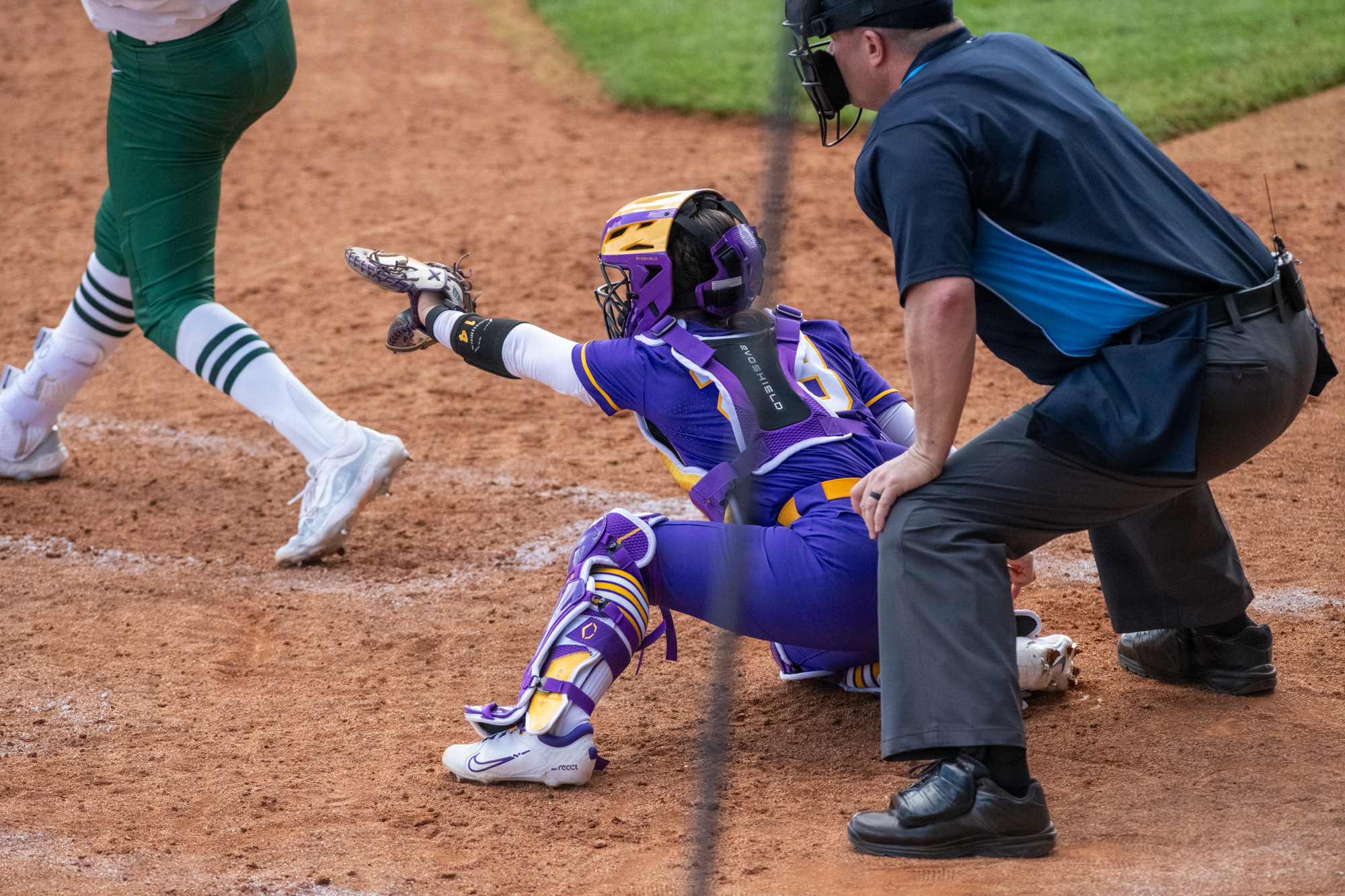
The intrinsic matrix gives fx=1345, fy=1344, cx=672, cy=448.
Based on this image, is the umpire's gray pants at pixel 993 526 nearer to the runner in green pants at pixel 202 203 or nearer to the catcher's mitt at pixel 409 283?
the catcher's mitt at pixel 409 283

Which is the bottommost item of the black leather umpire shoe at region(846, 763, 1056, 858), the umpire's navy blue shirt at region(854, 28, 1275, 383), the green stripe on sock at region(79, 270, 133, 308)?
the green stripe on sock at region(79, 270, 133, 308)

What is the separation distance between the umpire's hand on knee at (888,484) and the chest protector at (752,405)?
1.12 ft

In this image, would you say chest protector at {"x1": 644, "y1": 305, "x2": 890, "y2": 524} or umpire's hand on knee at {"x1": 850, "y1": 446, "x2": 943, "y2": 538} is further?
chest protector at {"x1": 644, "y1": 305, "x2": 890, "y2": 524}

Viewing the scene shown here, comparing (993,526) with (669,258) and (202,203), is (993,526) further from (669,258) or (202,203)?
(202,203)

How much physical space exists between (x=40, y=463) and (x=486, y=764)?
9.21ft

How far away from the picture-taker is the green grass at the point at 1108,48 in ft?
27.2

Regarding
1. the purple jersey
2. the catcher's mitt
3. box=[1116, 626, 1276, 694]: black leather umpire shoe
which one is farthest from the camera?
the catcher's mitt

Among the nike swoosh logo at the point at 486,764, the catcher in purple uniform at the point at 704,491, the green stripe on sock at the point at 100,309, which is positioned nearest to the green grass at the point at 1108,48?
the green stripe on sock at the point at 100,309

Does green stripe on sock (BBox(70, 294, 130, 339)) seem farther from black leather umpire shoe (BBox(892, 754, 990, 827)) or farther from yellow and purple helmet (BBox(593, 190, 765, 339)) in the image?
black leather umpire shoe (BBox(892, 754, 990, 827))

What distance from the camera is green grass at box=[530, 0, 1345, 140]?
27.2 ft

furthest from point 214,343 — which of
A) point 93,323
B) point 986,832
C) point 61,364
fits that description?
point 986,832

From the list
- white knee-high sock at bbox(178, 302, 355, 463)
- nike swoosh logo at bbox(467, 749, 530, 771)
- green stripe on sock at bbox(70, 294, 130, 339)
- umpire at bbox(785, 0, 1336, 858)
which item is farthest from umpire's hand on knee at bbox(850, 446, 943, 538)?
green stripe on sock at bbox(70, 294, 130, 339)

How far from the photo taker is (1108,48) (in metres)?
9.04

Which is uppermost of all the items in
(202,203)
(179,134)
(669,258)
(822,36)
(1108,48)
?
(822,36)
